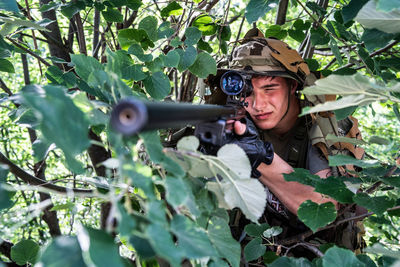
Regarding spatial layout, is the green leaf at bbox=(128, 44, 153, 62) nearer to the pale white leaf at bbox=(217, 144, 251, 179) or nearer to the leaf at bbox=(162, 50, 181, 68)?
the leaf at bbox=(162, 50, 181, 68)

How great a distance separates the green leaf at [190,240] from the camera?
0.46 m

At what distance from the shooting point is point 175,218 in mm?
489

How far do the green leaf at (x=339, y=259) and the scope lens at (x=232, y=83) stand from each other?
20.9 inches

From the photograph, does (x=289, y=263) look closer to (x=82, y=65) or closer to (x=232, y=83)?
(x=232, y=83)

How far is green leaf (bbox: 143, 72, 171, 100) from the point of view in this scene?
1022 millimetres

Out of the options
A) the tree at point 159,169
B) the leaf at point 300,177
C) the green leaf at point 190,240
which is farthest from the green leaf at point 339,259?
the green leaf at point 190,240

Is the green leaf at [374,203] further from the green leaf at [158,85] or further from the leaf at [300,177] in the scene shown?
the green leaf at [158,85]

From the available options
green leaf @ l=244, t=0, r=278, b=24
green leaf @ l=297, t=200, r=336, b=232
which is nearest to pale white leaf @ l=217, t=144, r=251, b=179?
green leaf @ l=297, t=200, r=336, b=232

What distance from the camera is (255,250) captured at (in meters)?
1.10

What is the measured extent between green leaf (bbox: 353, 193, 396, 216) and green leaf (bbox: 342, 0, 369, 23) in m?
0.40

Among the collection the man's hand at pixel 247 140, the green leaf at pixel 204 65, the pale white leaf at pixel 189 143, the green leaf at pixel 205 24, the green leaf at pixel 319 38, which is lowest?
the man's hand at pixel 247 140

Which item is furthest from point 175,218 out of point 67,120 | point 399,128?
point 399,128

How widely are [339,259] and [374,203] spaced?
22 centimetres

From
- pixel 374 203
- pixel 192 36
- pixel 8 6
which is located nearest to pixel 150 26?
pixel 192 36
